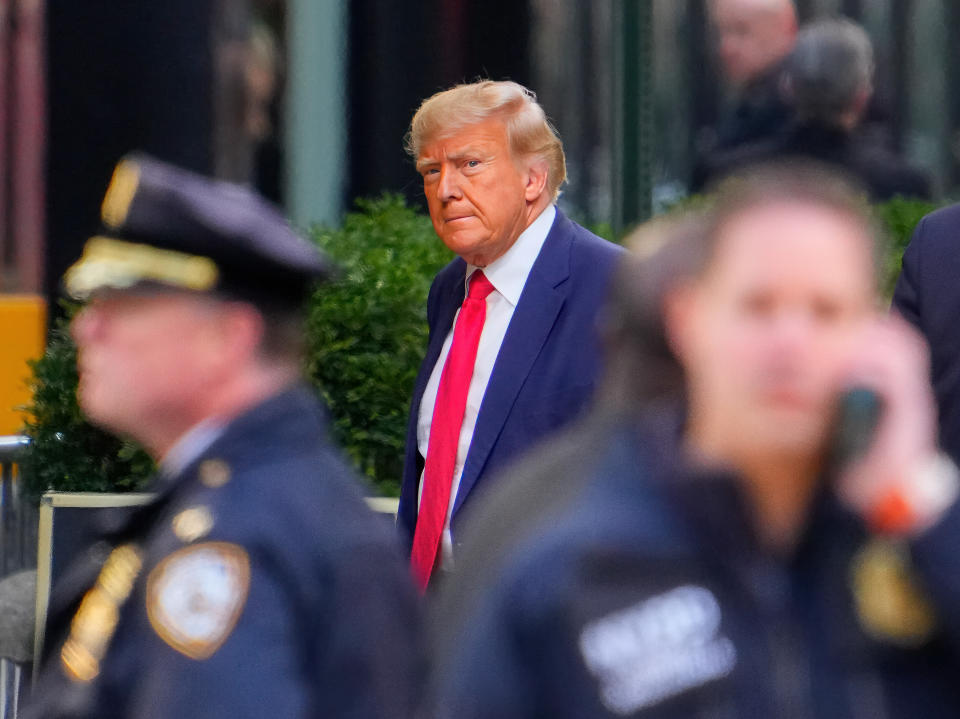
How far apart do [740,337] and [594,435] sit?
8.5 inches

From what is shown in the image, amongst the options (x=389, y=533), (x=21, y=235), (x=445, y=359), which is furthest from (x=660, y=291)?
(x=21, y=235)

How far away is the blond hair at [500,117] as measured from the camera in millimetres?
4375

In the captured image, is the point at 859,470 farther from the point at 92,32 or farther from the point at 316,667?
the point at 92,32

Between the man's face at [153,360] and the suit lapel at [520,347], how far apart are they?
1.76 metres

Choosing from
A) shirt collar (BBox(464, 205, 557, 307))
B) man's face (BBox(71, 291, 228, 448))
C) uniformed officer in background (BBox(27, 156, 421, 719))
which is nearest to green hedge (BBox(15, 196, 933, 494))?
shirt collar (BBox(464, 205, 557, 307))

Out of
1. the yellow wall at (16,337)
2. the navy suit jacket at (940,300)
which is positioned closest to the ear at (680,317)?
the navy suit jacket at (940,300)

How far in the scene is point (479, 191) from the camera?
427cm

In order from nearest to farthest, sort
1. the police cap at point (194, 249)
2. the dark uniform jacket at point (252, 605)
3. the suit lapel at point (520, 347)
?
the dark uniform jacket at point (252, 605) < the police cap at point (194, 249) < the suit lapel at point (520, 347)

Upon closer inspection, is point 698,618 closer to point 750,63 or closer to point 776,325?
point 776,325

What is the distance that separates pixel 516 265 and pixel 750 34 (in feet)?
12.4

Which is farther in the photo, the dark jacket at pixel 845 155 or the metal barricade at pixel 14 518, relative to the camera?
the dark jacket at pixel 845 155

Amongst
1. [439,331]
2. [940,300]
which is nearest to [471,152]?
[439,331]

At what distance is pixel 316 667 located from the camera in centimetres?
208

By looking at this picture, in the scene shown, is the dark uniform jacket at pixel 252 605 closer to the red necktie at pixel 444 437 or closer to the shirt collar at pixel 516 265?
the red necktie at pixel 444 437
